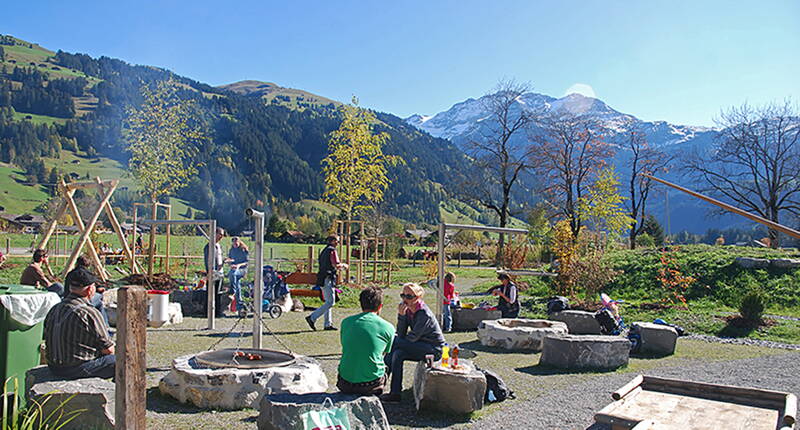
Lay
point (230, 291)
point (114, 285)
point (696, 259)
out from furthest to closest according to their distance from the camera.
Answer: point (696, 259), point (114, 285), point (230, 291)

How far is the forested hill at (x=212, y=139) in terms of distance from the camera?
103 meters

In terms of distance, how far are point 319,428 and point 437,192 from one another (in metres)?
130

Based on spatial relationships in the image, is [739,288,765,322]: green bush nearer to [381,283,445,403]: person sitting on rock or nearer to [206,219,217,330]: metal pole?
[381,283,445,403]: person sitting on rock

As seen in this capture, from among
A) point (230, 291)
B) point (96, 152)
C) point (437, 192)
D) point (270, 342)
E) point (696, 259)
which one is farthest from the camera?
point (437, 192)

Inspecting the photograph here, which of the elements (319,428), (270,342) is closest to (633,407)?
(319,428)

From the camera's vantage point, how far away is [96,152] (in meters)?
113

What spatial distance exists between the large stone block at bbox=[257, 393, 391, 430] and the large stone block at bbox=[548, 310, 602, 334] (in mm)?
8623

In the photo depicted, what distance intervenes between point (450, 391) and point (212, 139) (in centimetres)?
11647

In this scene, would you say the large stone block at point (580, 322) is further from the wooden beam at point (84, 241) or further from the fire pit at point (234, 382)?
the wooden beam at point (84, 241)

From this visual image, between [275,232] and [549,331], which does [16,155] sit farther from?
[549,331]

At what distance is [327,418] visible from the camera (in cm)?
486

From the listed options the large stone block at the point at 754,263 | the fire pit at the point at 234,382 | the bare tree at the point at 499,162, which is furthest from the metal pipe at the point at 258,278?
the bare tree at the point at 499,162

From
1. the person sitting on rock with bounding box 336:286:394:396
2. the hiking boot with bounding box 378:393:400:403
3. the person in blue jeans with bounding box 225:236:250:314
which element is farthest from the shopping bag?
the person in blue jeans with bounding box 225:236:250:314

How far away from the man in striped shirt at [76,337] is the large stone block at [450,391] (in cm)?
309
